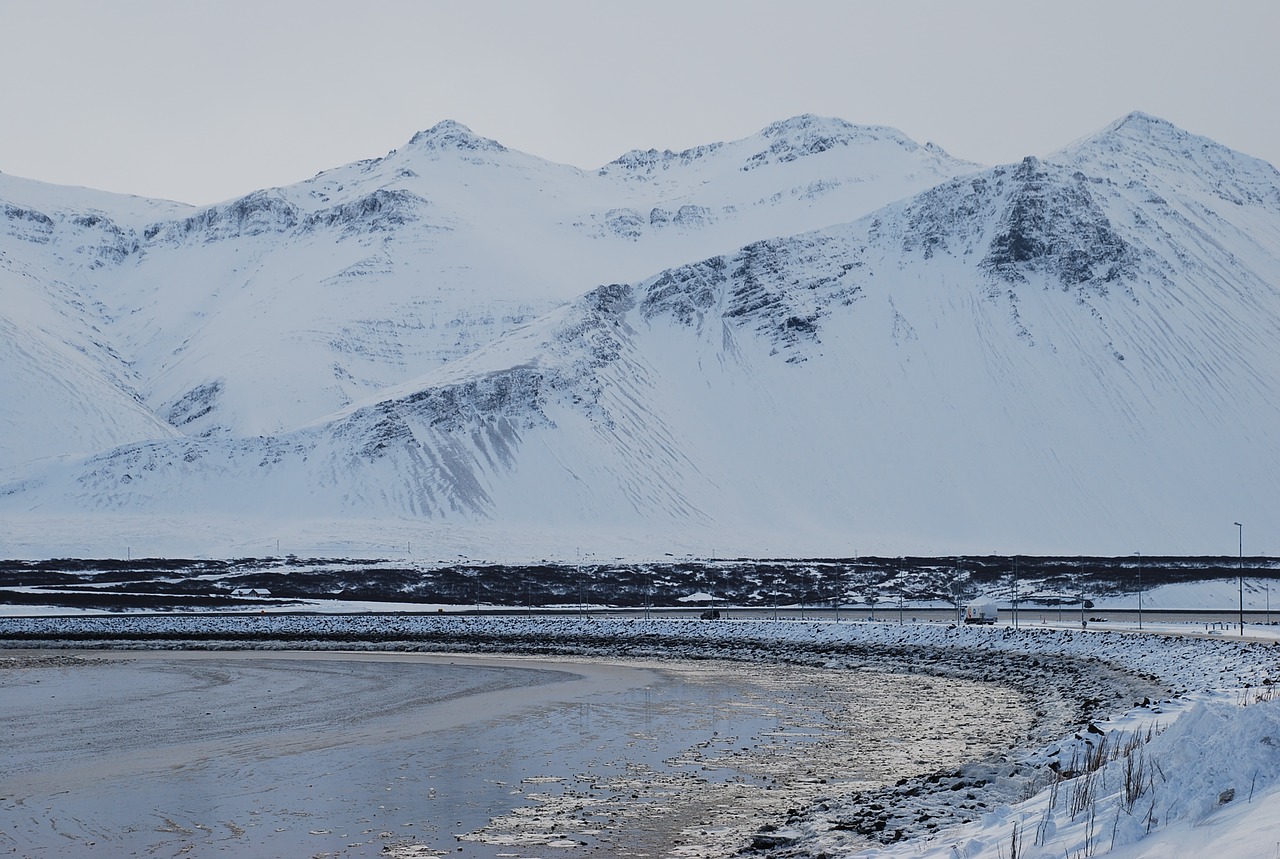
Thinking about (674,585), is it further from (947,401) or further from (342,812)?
(342,812)

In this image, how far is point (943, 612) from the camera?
271ft

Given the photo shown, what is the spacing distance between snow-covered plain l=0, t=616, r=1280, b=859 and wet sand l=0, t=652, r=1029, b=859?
1545mm

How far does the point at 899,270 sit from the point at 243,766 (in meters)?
176

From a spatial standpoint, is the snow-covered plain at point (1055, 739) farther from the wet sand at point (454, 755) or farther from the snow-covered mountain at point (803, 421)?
the snow-covered mountain at point (803, 421)

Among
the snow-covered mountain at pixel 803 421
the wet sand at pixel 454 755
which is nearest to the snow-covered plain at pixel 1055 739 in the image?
the wet sand at pixel 454 755

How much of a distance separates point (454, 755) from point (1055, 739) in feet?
43.0

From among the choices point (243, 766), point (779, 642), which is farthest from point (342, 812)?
point (779, 642)

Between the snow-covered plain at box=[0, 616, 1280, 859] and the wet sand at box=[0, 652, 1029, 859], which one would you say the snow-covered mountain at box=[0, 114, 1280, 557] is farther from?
the wet sand at box=[0, 652, 1029, 859]

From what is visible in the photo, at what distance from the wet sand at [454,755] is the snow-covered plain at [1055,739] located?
1545 millimetres

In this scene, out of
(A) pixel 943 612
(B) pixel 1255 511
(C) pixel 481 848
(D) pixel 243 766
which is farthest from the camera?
(B) pixel 1255 511

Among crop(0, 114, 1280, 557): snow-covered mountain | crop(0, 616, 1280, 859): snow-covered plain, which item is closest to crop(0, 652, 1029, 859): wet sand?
crop(0, 616, 1280, 859): snow-covered plain

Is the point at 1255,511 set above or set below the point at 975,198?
below

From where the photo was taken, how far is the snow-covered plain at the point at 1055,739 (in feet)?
43.5

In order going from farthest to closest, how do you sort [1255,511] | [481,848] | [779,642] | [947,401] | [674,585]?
1. [947,401]
2. [1255,511]
3. [674,585]
4. [779,642]
5. [481,848]
